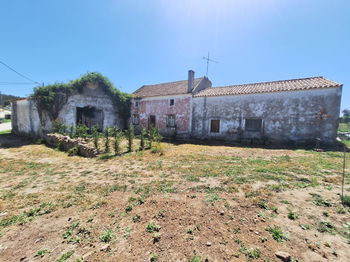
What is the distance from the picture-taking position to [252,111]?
39.0 ft

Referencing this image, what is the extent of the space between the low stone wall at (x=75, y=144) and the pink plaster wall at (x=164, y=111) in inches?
328

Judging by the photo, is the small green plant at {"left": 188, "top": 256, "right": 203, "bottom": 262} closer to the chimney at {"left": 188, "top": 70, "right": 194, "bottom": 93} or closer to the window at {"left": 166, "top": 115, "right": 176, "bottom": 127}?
the window at {"left": 166, "top": 115, "right": 176, "bottom": 127}

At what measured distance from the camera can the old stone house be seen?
9914 mm

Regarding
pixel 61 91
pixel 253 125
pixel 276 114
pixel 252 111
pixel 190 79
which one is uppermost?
A: pixel 190 79

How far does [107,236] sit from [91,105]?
1439cm

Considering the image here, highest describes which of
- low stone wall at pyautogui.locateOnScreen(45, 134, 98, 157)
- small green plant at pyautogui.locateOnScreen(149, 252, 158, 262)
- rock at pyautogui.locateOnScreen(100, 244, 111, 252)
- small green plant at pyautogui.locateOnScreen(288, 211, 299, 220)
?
low stone wall at pyautogui.locateOnScreen(45, 134, 98, 157)

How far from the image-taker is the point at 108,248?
1994 mm

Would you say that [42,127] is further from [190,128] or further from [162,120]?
[190,128]

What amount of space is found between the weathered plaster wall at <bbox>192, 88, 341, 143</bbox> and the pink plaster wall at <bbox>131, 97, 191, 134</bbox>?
2.98ft

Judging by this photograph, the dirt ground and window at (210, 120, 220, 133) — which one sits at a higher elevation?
window at (210, 120, 220, 133)

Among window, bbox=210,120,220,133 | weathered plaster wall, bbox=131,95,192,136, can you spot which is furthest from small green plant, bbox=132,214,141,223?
weathered plaster wall, bbox=131,95,192,136

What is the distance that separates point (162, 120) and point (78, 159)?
32.2 ft

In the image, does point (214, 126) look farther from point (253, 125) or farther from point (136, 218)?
point (136, 218)

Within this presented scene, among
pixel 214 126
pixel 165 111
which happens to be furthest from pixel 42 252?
pixel 165 111
